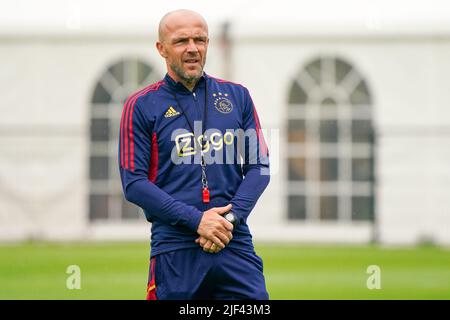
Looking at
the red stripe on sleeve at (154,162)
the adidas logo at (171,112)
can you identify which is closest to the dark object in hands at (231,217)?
the red stripe on sleeve at (154,162)

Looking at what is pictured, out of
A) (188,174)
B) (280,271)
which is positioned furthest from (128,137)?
(280,271)

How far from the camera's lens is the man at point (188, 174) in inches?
191

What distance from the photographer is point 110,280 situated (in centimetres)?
1390

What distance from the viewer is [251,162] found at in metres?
5.04

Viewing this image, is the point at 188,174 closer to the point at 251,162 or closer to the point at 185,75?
the point at 251,162

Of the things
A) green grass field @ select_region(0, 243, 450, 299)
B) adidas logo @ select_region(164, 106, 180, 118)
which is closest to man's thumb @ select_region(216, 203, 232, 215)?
adidas logo @ select_region(164, 106, 180, 118)

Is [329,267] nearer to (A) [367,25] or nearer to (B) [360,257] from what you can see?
(B) [360,257]

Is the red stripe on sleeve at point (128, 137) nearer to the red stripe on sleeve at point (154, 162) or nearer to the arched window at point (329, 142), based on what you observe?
the red stripe on sleeve at point (154, 162)

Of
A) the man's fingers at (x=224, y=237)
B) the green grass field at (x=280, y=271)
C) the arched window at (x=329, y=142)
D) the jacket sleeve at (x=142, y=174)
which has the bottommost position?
the green grass field at (x=280, y=271)

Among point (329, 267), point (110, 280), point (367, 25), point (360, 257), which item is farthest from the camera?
point (367, 25)

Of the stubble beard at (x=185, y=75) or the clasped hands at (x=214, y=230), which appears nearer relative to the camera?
the clasped hands at (x=214, y=230)

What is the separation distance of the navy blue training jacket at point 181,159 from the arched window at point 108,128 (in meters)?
18.1

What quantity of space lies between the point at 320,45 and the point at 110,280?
10091mm

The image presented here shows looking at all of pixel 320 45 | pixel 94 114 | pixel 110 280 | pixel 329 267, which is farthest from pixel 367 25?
pixel 110 280
